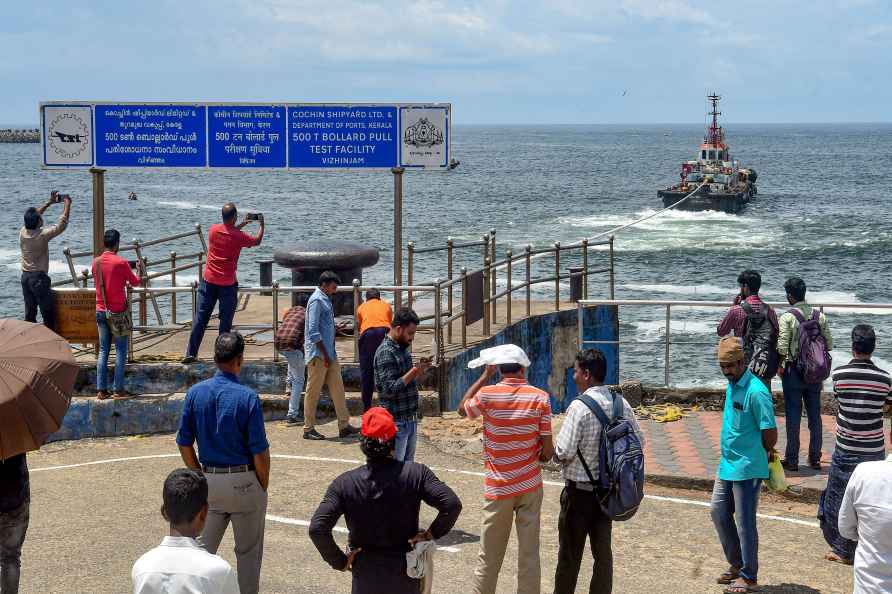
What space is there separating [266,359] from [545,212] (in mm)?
69526

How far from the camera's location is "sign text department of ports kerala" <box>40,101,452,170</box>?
14.4m

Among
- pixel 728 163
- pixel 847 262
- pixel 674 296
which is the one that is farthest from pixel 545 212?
pixel 674 296

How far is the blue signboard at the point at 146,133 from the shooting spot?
14.5 meters

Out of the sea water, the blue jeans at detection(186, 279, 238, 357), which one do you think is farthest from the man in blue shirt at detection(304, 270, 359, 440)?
the sea water

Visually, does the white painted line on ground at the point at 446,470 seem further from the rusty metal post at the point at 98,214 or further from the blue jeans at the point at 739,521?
the rusty metal post at the point at 98,214

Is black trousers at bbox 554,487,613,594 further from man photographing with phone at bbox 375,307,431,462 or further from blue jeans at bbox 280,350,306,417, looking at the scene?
blue jeans at bbox 280,350,306,417

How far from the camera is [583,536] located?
675cm

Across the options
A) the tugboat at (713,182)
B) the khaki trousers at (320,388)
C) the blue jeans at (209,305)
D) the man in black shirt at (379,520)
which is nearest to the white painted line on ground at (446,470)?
the khaki trousers at (320,388)

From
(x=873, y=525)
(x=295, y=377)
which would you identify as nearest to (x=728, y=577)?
(x=873, y=525)

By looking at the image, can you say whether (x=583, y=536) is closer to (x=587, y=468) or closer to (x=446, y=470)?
(x=587, y=468)

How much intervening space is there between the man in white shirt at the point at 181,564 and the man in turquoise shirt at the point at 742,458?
12.0 ft

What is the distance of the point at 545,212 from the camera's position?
81.2 metres

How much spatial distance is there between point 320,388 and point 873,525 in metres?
6.28

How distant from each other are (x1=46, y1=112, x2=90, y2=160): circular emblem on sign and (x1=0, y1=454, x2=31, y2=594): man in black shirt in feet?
28.2
